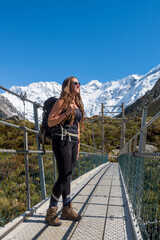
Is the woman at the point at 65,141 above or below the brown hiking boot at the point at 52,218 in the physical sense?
above

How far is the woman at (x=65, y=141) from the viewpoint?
1.88 metres

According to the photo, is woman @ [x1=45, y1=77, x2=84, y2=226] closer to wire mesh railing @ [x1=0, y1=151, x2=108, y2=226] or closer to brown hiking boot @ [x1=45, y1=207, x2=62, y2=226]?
brown hiking boot @ [x1=45, y1=207, x2=62, y2=226]

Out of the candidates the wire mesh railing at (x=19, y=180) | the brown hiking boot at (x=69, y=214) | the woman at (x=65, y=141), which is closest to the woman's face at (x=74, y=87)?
the woman at (x=65, y=141)

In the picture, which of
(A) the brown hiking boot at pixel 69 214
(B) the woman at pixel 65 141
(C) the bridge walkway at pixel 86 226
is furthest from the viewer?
(A) the brown hiking boot at pixel 69 214

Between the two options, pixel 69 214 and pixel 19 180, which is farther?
pixel 19 180

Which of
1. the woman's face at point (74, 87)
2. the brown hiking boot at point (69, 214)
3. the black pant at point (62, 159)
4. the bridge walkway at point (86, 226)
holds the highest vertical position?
the woman's face at point (74, 87)

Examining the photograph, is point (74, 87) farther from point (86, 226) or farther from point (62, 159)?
point (86, 226)

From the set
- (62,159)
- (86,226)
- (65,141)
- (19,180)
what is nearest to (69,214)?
(86,226)

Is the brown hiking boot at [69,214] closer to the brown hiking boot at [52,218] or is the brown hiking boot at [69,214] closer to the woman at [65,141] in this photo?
the woman at [65,141]

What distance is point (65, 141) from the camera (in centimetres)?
192

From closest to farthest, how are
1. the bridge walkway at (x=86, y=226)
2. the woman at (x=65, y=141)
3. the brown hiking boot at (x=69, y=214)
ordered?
the bridge walkway at (x=86, y=226), the woman at (x=65, y=141), the brown hiking boot at (x=69, y=214)

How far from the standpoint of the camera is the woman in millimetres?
1878

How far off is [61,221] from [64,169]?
0.51 m

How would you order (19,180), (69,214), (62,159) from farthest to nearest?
(19,180)
(69,214)
(62,159)
